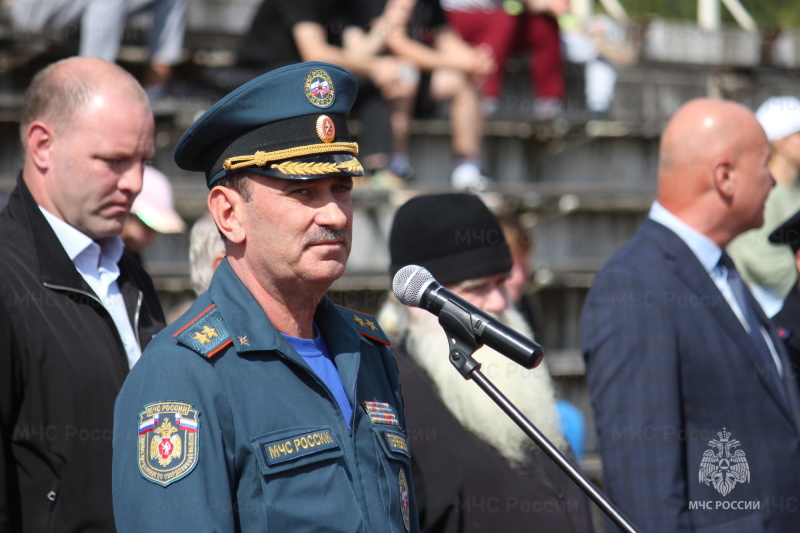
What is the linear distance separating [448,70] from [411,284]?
604cm

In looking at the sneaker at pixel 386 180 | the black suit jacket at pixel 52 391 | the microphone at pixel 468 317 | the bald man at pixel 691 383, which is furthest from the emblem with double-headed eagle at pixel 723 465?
the sneaker at pixel 386 180

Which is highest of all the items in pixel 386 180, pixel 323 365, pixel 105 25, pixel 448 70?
pixel 105 25

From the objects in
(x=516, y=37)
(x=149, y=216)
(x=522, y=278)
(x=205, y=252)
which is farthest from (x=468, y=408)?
(x=516, y=37)

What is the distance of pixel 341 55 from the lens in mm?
7121

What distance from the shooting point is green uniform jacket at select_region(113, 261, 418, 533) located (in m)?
1.79

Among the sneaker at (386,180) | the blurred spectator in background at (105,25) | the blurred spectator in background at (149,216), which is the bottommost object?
the blurred spectator in background at (149,216)

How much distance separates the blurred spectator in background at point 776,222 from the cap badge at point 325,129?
325 cm

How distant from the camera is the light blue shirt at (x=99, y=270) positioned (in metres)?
2.79

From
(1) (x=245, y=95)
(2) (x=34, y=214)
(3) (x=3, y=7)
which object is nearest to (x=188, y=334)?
(1) (x=245, y=95)

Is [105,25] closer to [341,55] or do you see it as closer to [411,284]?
[341,55]

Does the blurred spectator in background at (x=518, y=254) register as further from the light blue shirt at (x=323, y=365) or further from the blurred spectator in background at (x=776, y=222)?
the light blue shirt at (x=323, y=365)

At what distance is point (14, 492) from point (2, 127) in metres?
5.01

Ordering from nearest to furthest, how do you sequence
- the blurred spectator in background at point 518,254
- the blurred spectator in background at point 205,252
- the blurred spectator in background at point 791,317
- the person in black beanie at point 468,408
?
the person in black beanie at point 468,408 < the blurred spectator in background at point 205,252 < the blurred spectator in background at point 791,317 < the blurred spectator in background at point 518,254

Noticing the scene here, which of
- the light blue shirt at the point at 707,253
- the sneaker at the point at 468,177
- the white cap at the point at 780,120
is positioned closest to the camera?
the light blue shirt at the point at 707,253
